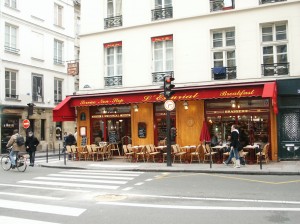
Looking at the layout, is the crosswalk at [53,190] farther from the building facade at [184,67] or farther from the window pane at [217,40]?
the window pane at [217,40]

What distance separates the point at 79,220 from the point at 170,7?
13.7 meters

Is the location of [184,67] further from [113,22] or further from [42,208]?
[42,208]

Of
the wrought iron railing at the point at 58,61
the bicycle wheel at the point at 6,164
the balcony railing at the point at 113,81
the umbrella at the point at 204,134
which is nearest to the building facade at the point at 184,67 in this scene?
the balcony railing at the point at 113,81

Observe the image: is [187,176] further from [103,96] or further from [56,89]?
[56,89]

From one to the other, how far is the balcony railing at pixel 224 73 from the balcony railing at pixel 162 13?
367 centimetres

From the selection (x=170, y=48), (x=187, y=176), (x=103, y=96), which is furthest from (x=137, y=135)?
(x=187, y=176)

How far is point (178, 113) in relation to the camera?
17.5 m

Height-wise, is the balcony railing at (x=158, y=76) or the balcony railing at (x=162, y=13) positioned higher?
the balcony railing at (x=162, y=13)

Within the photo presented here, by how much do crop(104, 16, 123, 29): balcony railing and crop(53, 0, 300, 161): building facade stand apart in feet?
0.17

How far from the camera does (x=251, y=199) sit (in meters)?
8.30

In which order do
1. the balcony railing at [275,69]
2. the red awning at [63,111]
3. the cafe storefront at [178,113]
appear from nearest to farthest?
the balcony railing at [275,69], the cafe storefront at [178,113], the red awning at [63,111]

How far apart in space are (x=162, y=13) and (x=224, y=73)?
4492 mm

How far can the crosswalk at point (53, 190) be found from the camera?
24.1 feet

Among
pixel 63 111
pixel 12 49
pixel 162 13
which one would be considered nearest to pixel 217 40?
pixel 162 13
